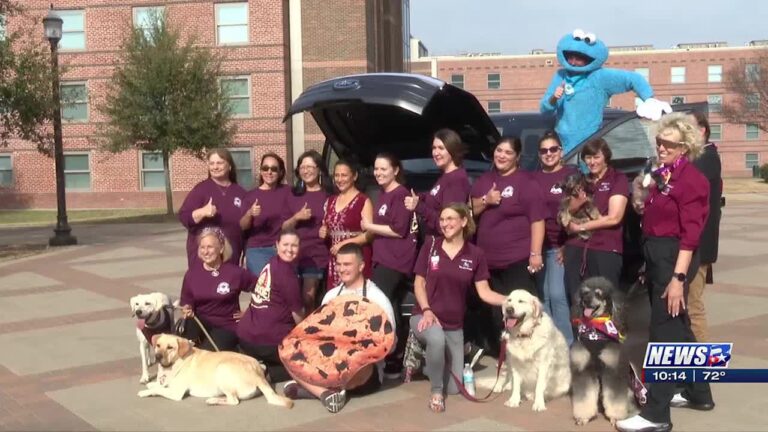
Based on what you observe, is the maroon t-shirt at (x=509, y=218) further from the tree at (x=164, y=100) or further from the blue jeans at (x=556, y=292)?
the tree at (x=164, y=100)

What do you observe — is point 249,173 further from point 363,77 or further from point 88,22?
point 363,77

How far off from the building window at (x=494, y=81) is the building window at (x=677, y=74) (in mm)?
14684

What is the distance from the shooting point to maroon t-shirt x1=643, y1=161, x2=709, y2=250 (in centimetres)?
440

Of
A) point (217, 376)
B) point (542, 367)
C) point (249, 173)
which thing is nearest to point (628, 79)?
point (542, 367)

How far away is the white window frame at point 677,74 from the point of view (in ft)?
217

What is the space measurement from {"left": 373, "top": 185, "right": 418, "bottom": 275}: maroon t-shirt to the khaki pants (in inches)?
78.1

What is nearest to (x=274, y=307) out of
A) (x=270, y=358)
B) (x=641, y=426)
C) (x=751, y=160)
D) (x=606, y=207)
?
(x=270, y=358)

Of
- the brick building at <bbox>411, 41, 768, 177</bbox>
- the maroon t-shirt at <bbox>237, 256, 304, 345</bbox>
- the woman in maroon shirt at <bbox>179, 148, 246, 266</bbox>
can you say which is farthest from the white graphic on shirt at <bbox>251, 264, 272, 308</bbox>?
the brick building at <bbox>411, 41, 768, 177</bbox>

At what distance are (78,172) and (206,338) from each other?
95.6 ft

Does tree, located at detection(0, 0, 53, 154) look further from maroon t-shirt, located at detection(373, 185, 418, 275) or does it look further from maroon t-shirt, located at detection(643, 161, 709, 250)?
maroon t-shirt, located at detection(643, 161, 709, 250)

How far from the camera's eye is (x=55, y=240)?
53.8ft

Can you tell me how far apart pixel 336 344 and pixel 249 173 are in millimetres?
27029

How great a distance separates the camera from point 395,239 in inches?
A: 228

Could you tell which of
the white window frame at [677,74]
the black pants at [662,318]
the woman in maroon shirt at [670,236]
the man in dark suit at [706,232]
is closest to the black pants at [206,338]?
the woman in maroon shirt at [670,236]
